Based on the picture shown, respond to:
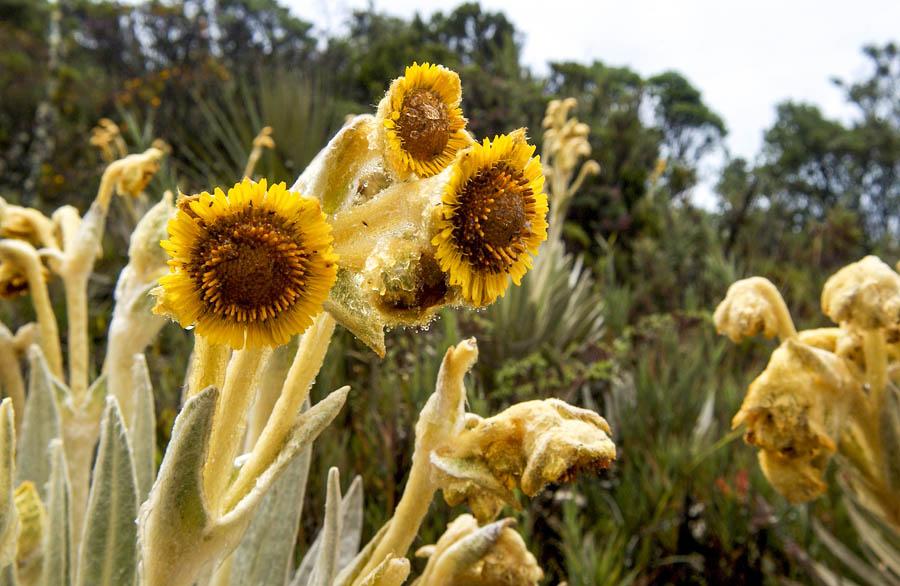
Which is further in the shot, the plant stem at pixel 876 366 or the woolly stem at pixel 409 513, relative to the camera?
the plant stem at pixel 876 366

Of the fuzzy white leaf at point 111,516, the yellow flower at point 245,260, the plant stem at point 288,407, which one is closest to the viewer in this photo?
the yellow flower at point 245,260

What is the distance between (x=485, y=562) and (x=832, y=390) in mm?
783

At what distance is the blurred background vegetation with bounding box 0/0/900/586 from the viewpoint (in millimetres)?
2574

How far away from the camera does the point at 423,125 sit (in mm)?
660

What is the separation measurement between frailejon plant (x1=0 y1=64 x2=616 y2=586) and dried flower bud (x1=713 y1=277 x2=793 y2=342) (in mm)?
652

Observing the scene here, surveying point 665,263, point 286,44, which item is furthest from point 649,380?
point 286,44

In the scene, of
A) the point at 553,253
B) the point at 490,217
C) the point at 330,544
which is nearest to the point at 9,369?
the point at 330,544

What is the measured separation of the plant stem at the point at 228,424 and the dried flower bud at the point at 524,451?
20 cm

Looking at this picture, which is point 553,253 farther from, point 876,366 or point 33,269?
point 33,269

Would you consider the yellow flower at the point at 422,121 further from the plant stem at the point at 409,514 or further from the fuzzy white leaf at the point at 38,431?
the fuzzy white leaf at the point at 38,431

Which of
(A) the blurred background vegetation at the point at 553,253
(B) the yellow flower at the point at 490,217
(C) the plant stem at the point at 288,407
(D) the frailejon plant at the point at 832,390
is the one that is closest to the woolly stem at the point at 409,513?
(C) the plant stem at the point at 288,407

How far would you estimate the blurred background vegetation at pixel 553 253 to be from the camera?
2574 mm

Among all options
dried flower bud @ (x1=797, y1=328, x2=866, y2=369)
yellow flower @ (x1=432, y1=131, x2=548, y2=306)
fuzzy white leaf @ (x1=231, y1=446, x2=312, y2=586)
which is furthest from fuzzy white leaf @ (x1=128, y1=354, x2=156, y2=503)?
dried flower bud @ (x1=797, y1=328, x2=866, y2=369)

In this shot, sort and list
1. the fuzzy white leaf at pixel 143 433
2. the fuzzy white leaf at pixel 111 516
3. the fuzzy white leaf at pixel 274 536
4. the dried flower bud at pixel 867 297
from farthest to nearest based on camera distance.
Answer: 1. the dried flower bud at pixel 867 297
2. the fuzzy white leaf at pixel 143 433
3. the fuzzy white leaf at pixel 274 536
4. the fuzzy white leaf at pixel 111 516
